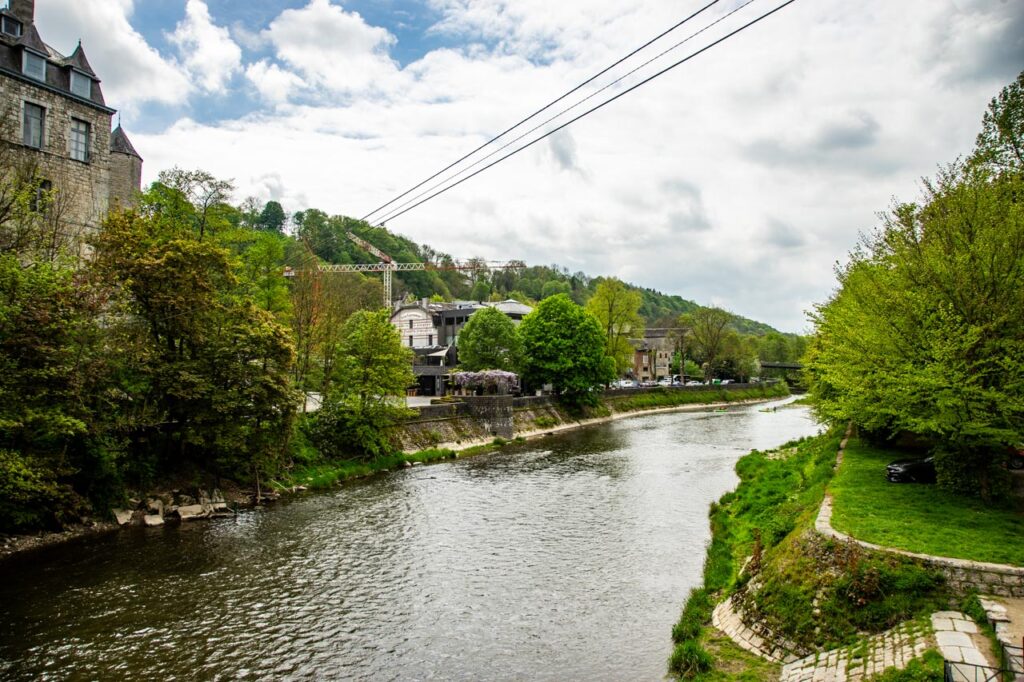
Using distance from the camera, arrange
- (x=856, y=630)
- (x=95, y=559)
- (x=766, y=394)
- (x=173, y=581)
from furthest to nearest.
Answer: (x=766, y=394) < (x=95, y=559) < (x=173, y=581) < (x=856, y=630)

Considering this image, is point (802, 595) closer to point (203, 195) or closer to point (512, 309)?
point (203, 195)

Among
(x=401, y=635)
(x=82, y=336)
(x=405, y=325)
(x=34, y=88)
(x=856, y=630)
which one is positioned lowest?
(x=401, y=635)

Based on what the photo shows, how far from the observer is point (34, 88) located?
2892 cm

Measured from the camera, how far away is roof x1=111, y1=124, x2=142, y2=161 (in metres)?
36.8

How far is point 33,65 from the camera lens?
29.0m

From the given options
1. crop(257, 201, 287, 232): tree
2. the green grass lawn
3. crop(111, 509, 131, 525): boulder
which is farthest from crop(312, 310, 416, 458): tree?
crop(257, 201, 287, 232): tree

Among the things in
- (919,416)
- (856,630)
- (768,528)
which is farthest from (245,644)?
(919,416)

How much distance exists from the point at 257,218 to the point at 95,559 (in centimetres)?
12683

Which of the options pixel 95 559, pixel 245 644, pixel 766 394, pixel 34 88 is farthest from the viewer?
pixel 766 394

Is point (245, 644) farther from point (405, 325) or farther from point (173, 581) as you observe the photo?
point (405, 325)

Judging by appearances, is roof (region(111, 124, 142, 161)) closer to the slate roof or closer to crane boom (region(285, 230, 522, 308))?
the slate roof

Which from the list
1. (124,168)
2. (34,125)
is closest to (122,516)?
(34,125)

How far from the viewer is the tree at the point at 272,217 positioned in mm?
139125

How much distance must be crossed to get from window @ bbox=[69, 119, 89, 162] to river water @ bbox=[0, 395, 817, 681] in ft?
65.3
